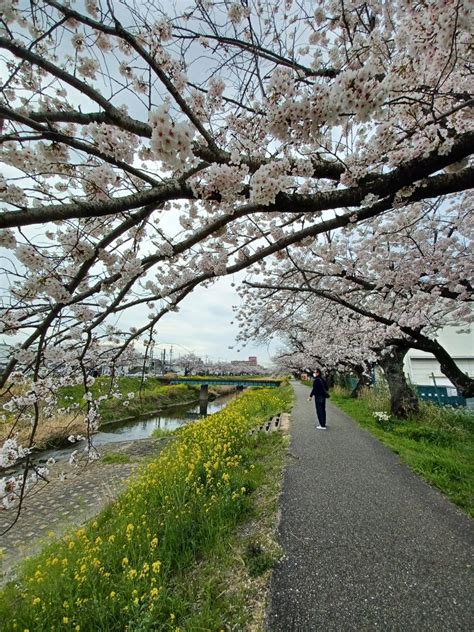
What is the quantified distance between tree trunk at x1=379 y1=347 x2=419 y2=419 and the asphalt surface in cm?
594

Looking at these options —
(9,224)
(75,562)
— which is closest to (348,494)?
(75,562)

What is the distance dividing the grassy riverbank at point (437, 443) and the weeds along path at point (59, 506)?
5765 mm

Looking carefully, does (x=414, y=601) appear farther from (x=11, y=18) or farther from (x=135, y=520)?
(x=11, y=18)

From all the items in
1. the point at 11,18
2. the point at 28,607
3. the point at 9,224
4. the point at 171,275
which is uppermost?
the point at 11,18

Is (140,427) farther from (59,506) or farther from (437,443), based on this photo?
(437,443)

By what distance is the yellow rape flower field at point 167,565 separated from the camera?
2574mm

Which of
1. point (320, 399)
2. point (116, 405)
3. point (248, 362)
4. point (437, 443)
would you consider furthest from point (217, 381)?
point (248, 362)

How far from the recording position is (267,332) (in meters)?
12.7

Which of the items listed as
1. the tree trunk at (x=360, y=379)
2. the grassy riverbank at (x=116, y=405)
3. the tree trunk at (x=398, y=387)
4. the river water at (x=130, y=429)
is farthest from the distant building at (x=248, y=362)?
the tree trunk at (x=398, y=387)

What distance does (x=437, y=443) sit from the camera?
7.37 metres

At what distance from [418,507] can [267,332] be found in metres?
9.00

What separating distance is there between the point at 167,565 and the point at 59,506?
597 cm

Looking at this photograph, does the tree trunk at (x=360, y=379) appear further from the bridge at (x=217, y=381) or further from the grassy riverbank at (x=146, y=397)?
the bridge at (x=217, y=381)

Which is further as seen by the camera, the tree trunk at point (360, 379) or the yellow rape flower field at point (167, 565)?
the tree trunk at point (360, 379)
